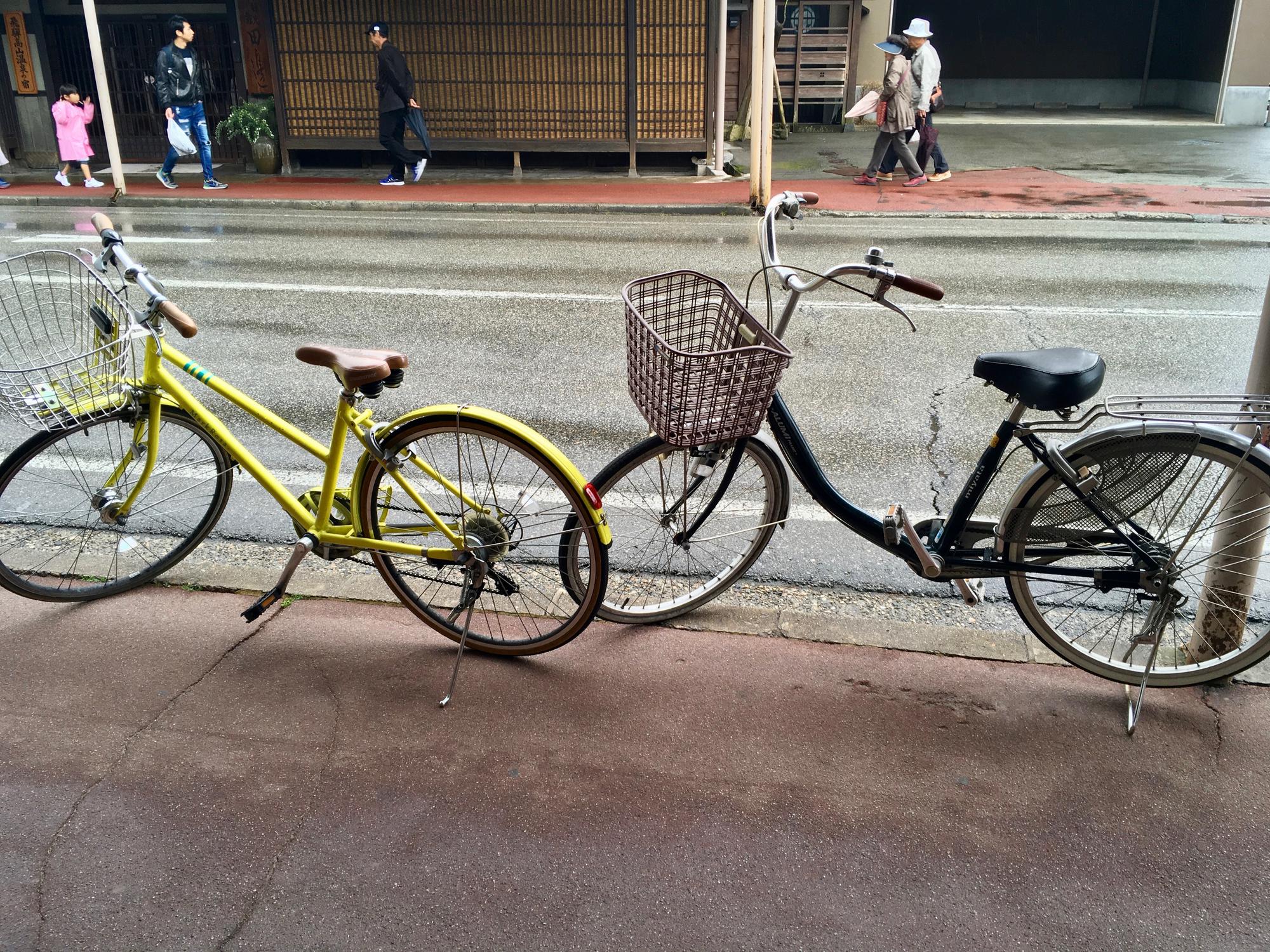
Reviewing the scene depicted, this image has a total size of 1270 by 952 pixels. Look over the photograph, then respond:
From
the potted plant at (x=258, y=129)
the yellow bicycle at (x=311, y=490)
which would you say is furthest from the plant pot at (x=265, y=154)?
the yellow bicycle at (x=311, y=490)

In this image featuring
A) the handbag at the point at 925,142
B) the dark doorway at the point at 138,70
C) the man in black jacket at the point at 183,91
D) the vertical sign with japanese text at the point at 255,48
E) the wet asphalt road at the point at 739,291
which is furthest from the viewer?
the dark doorway at the point at 138,70

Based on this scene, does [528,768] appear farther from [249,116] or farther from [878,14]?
[878,14]

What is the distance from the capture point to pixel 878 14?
2070 centimetres

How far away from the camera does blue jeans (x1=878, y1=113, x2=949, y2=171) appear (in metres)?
14.6

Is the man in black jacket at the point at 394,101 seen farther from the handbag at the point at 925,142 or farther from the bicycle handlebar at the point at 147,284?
the bicycle handlebar at the point at 147,284

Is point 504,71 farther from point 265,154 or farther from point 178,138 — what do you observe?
point 178,138

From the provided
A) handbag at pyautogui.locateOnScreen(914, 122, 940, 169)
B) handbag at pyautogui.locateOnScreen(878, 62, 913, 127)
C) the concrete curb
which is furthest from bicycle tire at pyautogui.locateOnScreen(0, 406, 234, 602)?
handbag at pyautogui.locateOnScreen(914, 122, 940, 169)

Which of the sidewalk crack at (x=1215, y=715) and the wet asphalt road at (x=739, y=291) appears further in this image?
the wet asphalt road at (x=739, y=291)

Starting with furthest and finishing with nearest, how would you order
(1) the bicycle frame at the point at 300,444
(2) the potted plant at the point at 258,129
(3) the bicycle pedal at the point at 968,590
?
(2) the potted plant at the point at 258,129 < (3) the bicycle pedal at the point at 968,590 < (1) the bicycle frame at the point at 300,444

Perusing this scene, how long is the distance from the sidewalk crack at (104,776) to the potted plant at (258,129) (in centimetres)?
1420

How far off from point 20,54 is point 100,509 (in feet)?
57.3

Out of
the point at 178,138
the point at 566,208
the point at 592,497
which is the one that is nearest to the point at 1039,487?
the point at 592,497

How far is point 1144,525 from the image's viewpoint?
3.15m

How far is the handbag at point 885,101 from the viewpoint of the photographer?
13445mm
